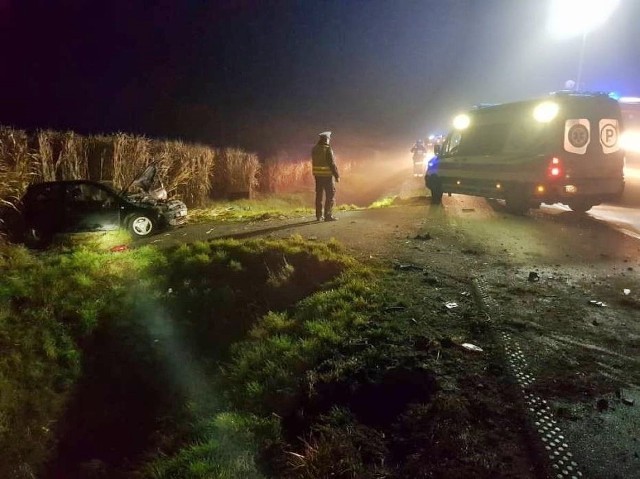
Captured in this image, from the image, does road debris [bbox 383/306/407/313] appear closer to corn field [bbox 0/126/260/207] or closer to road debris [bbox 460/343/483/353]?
road debris [bbox 460/343/483/353]

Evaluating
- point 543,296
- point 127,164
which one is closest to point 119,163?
point 127,164

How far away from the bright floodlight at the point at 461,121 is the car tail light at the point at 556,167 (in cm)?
254

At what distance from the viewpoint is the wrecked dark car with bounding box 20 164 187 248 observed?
916 centimetres

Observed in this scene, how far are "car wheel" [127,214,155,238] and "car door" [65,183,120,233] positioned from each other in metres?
0.28

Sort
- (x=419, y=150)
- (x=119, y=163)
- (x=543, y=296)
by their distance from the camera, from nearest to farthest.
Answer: (x=543, y=296)
(x=119, y=163)
(x=419, y=150)

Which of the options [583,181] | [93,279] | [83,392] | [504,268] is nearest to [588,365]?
[504,268]

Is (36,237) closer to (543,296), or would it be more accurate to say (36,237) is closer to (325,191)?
(325,191)

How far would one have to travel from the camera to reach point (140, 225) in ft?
32.6

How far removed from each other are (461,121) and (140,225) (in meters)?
7.59

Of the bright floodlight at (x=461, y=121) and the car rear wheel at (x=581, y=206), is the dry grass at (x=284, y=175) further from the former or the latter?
the car rear wheel at (x=581, y=206)

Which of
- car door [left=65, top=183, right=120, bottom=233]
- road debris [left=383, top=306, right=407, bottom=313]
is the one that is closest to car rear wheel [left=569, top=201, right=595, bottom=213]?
road debris [left=383, top=306, right=407, bottom=313]

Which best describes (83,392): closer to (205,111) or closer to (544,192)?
(544,192)

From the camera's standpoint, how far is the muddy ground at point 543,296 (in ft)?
9.27

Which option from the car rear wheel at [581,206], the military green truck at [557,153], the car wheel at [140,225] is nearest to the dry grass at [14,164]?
the car wheel at [140,225]
